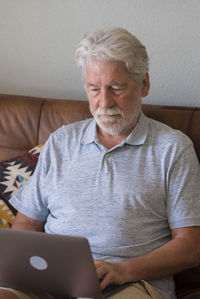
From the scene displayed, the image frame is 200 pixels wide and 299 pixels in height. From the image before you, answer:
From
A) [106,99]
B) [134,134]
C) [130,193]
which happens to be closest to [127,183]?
[130,193]

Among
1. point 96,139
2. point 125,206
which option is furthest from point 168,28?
point 125,206

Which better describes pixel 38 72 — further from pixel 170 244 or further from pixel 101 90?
pixel 170 244

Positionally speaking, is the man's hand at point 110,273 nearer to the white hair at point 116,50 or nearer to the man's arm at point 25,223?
the man's arm at point 25,223

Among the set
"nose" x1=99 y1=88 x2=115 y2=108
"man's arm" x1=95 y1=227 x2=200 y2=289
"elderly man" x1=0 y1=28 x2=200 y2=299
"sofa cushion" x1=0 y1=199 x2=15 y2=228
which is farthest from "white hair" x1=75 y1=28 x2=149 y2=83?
"sofa cushion" x1=0 y1=199 x2=15 y2=228

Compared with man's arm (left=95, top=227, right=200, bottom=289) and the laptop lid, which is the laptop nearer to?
the laptop lid

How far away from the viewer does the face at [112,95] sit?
1.48 m

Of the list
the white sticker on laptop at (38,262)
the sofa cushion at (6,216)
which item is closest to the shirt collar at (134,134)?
the sofa cushion at (6,216)

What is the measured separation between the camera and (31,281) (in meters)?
1.19

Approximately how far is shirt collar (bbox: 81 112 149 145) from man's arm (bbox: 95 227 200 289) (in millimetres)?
335

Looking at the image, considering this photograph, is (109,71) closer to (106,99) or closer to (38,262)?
(106,99)

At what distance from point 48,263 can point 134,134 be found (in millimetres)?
605

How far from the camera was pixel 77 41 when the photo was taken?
2.13 m

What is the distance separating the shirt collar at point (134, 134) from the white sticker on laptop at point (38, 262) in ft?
1.87

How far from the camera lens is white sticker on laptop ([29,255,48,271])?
3.59 ft
